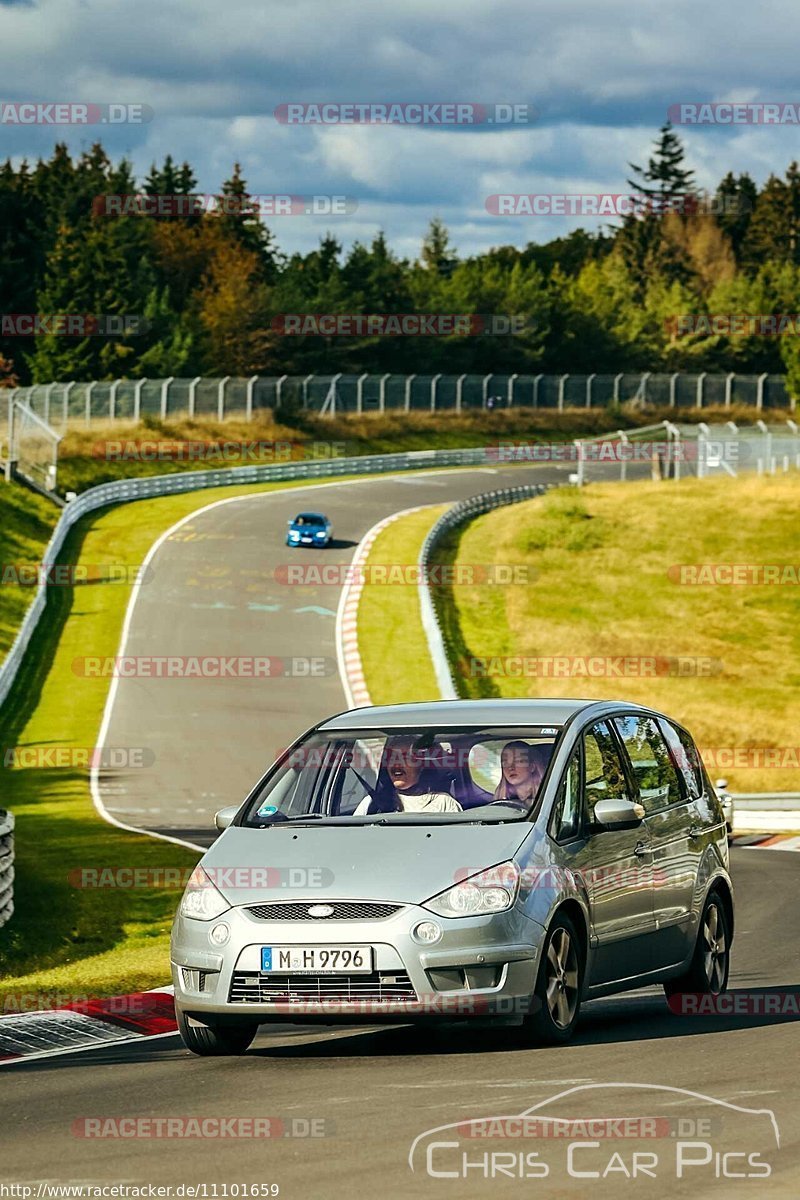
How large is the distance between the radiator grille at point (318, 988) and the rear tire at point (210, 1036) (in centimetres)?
32

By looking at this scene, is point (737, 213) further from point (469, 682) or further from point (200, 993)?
point (200, 993)

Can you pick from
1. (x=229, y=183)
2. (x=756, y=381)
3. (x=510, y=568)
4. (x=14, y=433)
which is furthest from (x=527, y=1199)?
(x=229, y=183)

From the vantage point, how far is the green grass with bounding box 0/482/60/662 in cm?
4612

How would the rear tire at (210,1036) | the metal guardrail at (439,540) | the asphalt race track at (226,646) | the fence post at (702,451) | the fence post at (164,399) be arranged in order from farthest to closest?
the fence post at (164,399)
the fence post at (702,451)
the metal guardrail at (439,540)
the asphalt race track at (226,646)
the rear tire at (210,1036)

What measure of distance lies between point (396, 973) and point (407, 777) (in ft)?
4.91

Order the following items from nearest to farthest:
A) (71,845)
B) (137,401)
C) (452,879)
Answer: (452,879) → (71,845) → (137,401)

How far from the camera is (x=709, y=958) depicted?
11.3 meters

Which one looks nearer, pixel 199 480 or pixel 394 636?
pixel 394 636

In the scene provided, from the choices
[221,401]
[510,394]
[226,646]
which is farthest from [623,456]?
[510,394]

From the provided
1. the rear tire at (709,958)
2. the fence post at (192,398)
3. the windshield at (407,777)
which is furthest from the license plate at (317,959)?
the fence post at (192,398)

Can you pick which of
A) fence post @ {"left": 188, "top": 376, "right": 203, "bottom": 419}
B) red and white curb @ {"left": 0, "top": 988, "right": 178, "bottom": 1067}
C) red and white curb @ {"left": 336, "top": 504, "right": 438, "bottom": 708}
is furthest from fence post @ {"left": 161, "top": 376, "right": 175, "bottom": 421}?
red and white curb @ {"left": 0, "top": 988, "right": 178, "bottom": 1067}

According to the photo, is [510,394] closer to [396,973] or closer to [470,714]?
[470,714]

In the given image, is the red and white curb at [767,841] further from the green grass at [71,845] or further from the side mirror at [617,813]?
the side mirror at [617,813]

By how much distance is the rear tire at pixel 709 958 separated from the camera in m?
11.1
